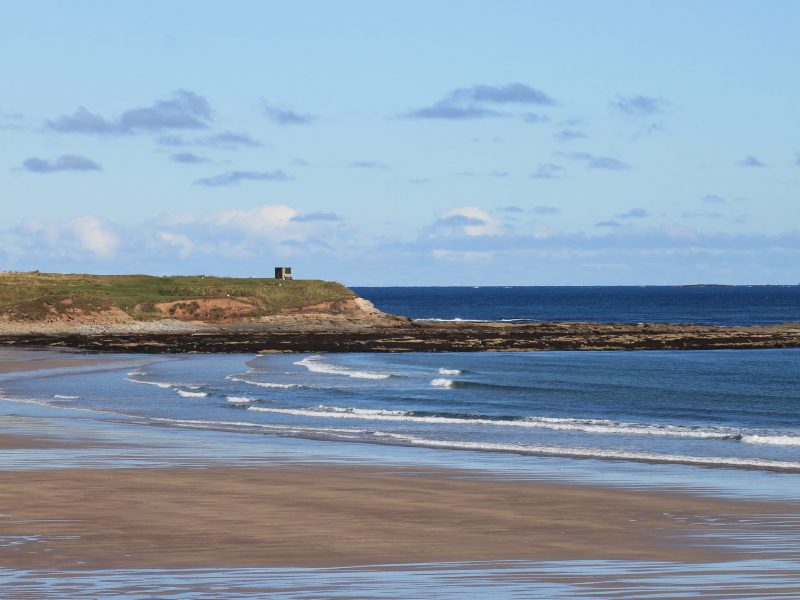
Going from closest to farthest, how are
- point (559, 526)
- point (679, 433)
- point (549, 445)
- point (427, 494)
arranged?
point (559, 526) < point (427, 494) < point (549, 445) < point (679, 433)

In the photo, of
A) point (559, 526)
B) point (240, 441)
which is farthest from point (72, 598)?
point (240, 441)

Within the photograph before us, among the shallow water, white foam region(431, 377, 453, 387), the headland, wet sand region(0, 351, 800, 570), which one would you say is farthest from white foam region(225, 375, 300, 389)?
the shallow water

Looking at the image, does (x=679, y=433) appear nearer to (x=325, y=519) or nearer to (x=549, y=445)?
(x=549, y=445)

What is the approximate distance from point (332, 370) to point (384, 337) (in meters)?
34.6

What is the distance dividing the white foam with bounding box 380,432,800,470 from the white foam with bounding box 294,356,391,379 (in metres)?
24.2

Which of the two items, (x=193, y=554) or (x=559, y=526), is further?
(x=559, y=526)

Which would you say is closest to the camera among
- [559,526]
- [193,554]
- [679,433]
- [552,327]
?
[193,554]

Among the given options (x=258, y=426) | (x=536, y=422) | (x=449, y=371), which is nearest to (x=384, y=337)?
(x=449, y=371)

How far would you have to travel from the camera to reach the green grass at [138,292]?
348ft

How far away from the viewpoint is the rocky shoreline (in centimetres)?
Result: 8519

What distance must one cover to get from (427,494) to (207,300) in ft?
309

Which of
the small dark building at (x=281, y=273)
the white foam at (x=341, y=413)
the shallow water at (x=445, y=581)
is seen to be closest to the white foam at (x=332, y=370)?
the white foam at (x=341, y=413)

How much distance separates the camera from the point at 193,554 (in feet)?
49.7

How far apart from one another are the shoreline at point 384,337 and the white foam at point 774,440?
51.7 meters
